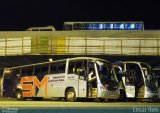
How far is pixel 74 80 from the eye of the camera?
78.5 ft

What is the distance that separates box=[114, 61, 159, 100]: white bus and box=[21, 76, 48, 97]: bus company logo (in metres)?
3.78

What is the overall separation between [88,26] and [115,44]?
4.56 meters

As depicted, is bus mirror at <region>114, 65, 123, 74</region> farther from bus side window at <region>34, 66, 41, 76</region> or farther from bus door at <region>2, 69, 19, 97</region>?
bus door at <region>2, 69, 19, 97</region>

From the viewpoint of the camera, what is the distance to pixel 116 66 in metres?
25.4

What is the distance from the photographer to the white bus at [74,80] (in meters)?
→ 23.6

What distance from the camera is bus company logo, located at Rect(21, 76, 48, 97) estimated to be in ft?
84.6

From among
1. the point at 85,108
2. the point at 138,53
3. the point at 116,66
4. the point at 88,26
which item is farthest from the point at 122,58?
the point at 85,108

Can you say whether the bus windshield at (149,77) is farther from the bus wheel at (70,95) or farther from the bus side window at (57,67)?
the bus side window at (57,67)

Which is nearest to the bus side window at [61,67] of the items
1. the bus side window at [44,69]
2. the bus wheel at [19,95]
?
the bus side window at [44,69]

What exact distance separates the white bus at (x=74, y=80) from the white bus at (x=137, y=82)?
3.99 feet

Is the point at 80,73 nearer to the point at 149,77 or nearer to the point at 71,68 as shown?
Answer: the point at 71,68

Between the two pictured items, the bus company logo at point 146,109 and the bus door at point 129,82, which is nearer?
the bus company logo at point 146,109

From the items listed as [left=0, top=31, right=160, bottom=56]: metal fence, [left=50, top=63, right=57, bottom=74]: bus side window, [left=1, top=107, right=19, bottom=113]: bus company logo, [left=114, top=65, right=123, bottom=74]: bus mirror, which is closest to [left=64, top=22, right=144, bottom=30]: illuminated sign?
[left=0, top=31, right=160, bottom=56]: metal fence

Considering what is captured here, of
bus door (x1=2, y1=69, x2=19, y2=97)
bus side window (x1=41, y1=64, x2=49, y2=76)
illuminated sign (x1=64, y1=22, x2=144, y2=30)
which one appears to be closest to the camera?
bus side window (x1=41, y1=64, x2=49, y2=76)
